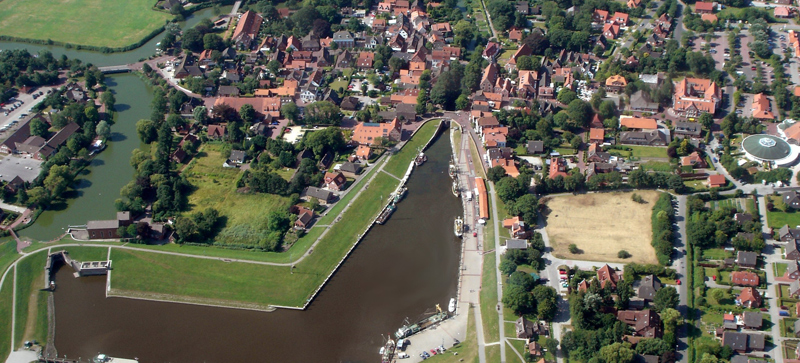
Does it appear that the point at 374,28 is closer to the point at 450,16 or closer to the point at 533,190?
the point at 450,16

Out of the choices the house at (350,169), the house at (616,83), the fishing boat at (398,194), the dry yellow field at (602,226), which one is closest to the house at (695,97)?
the house at (616,83)

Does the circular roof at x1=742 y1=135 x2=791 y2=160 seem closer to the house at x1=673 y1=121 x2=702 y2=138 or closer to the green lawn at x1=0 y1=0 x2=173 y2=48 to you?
the house at x1=673 y1=121 x2=702 y2=138

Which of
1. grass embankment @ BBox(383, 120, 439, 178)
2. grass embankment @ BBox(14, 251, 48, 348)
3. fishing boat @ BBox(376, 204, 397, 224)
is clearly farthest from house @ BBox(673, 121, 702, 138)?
grass embankment @ BBox(14, 251, 48, 348)

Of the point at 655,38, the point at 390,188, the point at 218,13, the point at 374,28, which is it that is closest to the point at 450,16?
the point at 374,28

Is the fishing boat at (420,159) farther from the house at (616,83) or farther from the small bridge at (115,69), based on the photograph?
the small bridge at (115,69)

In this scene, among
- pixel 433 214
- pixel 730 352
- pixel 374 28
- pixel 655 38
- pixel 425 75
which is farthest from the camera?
pixel 374 28

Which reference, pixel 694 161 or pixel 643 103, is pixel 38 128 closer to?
pixel 643 103
